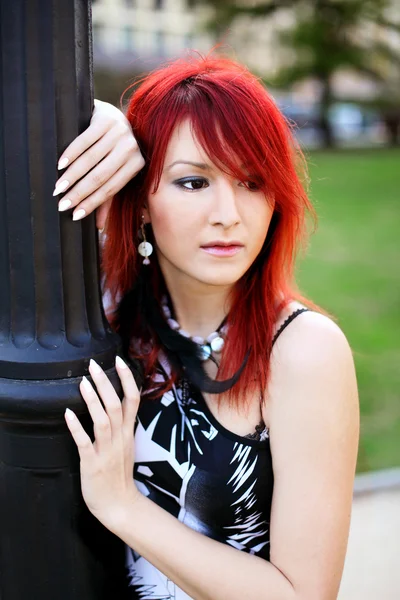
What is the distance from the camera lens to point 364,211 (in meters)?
14.8

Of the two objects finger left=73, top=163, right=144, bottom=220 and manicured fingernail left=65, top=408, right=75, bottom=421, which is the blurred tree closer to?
finger left=73, top=163, right=144, bottom=220

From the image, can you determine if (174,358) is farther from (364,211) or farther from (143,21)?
(143,21)

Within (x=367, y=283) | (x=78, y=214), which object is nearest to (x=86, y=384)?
(x=78, y=214)

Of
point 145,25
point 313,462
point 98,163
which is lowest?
point 313,462

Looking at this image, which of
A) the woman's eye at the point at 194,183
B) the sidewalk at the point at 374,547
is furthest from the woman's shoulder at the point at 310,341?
the sidewalk at the point at 374,547

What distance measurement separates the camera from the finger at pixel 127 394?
4.97ft

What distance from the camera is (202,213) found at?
174 cm

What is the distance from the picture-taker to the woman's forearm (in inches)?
63.0

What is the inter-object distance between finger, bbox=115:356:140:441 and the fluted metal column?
0.09 feet

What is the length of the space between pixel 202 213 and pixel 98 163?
1.12 ft

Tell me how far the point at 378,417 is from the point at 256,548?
3503 millimetres

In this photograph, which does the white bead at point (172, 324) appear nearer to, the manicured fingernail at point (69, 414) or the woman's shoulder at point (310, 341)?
the woman's shoulder at point (310, 341)

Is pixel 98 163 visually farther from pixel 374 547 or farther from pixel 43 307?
pixel 374 547

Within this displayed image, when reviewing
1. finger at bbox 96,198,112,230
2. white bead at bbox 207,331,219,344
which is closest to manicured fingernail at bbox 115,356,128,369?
finger at bbox 96,198,112,230
